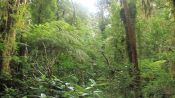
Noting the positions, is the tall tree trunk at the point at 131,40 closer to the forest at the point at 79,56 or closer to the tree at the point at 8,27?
the forest at the point at 79,56

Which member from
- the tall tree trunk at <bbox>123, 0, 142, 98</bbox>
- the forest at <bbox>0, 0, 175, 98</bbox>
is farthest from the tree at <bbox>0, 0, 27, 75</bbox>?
the tall tree trunk at <bbox>123, 0, 142, 98</bbox>

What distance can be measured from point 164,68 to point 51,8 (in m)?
Result: 5.69

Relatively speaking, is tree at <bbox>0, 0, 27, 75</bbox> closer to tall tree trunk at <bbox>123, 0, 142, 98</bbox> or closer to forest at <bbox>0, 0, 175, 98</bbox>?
forest at <bbox>0, 0, 175, 98</bbox>

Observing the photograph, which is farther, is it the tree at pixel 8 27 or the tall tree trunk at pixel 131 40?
the tall tree trunk at pixel 131 40

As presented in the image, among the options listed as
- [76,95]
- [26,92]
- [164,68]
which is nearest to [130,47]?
[164,68]

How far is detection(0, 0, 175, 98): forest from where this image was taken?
24.7 ft

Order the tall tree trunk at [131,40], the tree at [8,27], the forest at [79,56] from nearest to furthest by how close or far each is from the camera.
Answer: the forest at [79,56]
the tree at [8,27]
the tall tree trunk at [131,40]

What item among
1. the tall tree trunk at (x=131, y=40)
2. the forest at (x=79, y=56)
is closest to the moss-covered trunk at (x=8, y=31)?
the forest at (x=79, y=56)

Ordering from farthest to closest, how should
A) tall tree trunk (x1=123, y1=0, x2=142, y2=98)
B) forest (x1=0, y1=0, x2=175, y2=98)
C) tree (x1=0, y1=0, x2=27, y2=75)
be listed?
tall tree trunk (x1=123, y1=0, x2=142, y2=98), tree (x1=0, y1=0, x2=27, y2=75), forest (x1=0, y1=0, x2=175, y2=98)

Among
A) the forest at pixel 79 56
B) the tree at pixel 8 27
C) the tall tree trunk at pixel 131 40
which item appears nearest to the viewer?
the forest at pixel 79 56

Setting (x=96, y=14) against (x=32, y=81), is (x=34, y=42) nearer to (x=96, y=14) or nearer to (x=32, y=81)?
(x=32, y=81)

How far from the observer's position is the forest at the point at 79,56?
7527mm

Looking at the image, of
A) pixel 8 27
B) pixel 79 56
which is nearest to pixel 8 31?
pixel 8 27

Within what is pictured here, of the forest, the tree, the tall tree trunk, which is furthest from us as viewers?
the tall tree trunk
